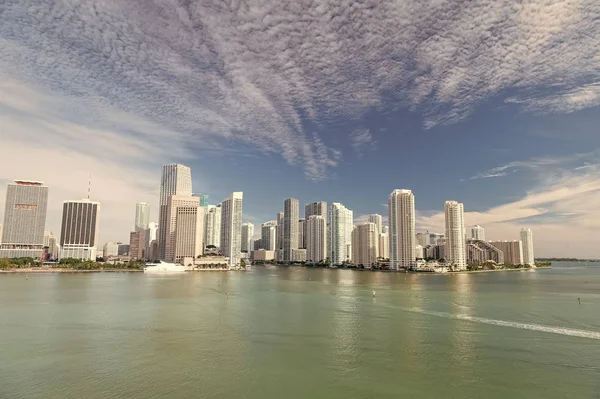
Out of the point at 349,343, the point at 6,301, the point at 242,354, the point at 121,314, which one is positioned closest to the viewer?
the point at 242,354

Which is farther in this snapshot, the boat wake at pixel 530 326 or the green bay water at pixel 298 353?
the boat wake at pixel 530 326

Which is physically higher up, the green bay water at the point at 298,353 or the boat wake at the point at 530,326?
the boat wake at the point at 530,326

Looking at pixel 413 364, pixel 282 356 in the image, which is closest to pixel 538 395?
pixel 413 364

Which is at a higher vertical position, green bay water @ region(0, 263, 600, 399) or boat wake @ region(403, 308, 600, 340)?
boat wake @ region(403, 308, 600, 340)

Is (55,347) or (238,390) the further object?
(55,347)

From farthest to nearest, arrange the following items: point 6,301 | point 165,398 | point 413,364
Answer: point 6,301, point 413,364, point 165,398

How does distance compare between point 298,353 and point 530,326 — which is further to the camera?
point 530,326

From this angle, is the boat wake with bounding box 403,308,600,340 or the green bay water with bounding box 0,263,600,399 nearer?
the green bay water with bounding box 0,263,600,399

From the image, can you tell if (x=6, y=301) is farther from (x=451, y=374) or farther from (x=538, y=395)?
(x=538, y=395)

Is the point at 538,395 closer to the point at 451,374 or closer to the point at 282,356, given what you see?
the point at 451,374

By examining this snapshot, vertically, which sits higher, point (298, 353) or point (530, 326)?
point (530, 326)
